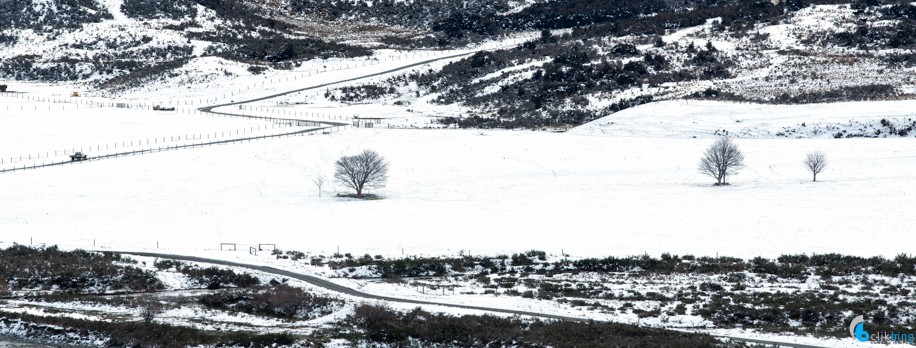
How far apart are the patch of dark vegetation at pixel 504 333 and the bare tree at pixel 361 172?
37.0m

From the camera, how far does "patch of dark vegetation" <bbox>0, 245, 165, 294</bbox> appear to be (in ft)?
175

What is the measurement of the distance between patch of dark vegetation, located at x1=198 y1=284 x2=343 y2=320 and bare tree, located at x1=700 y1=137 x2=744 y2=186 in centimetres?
4433

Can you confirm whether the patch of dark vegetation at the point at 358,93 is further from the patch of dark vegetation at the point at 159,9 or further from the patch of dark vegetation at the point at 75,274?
the patch of dark vegetation at the point at 75,274

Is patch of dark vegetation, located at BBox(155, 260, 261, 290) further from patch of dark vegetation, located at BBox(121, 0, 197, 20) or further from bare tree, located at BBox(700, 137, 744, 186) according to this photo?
patch of dark vegetation, located at BBox(121, 0, 197, 20)

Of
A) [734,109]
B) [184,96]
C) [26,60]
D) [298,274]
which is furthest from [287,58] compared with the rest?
[298,274]

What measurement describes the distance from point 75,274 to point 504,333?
2341 cm

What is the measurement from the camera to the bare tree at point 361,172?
8225cm

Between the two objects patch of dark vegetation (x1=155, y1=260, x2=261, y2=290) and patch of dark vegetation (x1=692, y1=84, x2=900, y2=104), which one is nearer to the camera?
patch of dark vegetation (x1=155, y1=260, x2=261, y2=290)

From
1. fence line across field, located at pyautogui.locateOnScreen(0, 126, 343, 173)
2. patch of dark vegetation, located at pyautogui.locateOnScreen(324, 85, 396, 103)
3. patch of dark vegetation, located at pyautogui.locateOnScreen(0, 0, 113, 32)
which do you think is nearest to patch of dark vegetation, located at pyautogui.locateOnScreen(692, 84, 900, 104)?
patch of dark vegetation, located at pyautogui.locateOnScreen(324, 85, 396, 103)

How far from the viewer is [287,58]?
155 m

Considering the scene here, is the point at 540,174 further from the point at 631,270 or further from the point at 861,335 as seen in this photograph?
the point at 861,335

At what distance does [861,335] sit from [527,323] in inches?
489

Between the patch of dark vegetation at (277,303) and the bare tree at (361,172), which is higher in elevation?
the bare tree at (361,172)

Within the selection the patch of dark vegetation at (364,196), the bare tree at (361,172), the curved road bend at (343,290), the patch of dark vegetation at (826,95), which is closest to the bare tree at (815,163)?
the patch of dark vegetation at (826,95)
